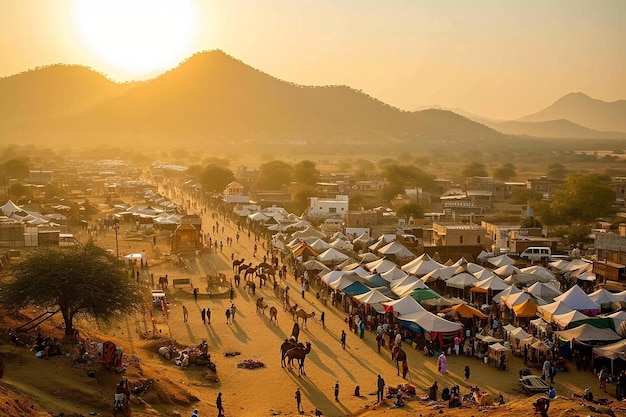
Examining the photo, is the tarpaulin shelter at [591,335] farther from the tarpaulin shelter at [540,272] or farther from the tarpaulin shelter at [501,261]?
the tarpaulin shelter at [501,261]

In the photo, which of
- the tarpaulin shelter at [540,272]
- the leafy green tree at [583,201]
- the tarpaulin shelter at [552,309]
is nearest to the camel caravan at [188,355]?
the tarpaulin shelter at [552,309]

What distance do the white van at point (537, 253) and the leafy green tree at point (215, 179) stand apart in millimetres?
39385

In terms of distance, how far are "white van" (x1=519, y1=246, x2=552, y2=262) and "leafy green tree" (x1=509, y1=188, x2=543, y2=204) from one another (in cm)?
2493

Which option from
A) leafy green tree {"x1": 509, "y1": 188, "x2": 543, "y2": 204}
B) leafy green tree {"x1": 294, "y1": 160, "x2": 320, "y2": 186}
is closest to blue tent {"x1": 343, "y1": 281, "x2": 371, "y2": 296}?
leafy green tree {"x1": 509, "y1": 188, "x2": 543, "y2": 204}

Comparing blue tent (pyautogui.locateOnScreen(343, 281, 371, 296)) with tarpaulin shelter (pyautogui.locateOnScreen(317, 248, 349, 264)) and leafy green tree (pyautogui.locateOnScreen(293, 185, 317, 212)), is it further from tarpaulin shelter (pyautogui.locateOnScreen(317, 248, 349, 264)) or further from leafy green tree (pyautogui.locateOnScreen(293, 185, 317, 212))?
leafy green tree (pyautogui.locateOnScreen(293, 185, 317, 212))

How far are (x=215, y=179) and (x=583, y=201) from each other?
34.6 m

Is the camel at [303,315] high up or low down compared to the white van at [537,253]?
down

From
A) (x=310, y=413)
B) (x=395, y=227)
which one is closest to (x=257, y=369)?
(x=310, y=413)

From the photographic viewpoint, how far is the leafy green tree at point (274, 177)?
68000 millimetres

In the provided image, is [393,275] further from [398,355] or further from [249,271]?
[398,355]

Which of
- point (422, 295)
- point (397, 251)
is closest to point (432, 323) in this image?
point (422, 295)

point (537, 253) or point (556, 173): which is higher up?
point (556, 173)

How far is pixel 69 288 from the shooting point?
16984 mm

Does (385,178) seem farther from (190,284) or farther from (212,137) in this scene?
(212,137)
